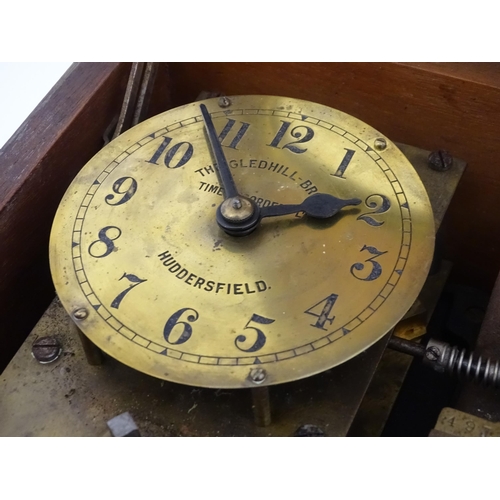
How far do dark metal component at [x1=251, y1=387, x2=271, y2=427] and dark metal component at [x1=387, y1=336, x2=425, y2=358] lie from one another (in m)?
0.30

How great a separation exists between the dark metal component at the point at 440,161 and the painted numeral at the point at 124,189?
70cm

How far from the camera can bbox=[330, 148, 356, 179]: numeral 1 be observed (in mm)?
1477

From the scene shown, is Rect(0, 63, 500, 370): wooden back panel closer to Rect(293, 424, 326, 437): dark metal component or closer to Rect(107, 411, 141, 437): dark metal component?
Rect(107, 411, 141, 437): dark metal component

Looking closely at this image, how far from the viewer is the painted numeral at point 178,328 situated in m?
1.26

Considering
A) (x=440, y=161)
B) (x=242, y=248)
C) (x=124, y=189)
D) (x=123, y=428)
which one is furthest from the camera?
(x=440, y=161)

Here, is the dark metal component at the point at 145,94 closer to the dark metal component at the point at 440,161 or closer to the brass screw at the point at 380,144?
the brass screw at the point at 380,144

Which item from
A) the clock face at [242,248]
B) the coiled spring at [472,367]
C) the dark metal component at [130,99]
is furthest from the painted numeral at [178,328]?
the dark metal component at [130,99]

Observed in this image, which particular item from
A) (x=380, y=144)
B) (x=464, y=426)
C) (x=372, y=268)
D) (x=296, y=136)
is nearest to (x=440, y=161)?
(x=380, y=144)

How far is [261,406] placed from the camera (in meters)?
1.27

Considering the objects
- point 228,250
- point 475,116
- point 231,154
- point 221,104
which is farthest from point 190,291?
point 475,116

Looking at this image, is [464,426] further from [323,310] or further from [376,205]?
[376,205]

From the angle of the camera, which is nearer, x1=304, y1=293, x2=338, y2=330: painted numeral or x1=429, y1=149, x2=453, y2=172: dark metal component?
x1=304, y1=293, x2=338, y2=330: painted numeral

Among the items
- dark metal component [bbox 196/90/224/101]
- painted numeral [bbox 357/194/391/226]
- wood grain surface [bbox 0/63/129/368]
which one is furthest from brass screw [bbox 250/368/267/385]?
dark metal component [bbox 196/90/224/101]

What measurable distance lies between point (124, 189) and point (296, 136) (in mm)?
384
